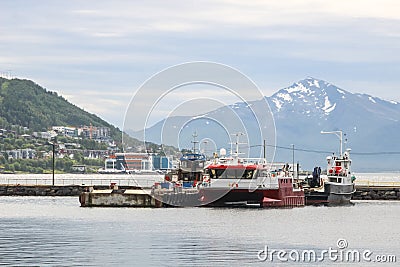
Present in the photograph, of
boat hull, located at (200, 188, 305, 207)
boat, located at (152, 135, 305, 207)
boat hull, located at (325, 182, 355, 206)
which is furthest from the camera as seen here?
boat hull, located at (325, 182, 355, 206)

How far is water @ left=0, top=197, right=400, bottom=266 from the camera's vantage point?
172 ft

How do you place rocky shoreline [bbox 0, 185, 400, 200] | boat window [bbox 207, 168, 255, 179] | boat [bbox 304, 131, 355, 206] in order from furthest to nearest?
rocky shoreline [bbox 0, 185, 400, 200], boat [bbox 304, 131, 355, 206], boat window [bbox 207, 168, 255, 179]

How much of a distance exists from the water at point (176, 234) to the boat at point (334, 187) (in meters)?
12.4

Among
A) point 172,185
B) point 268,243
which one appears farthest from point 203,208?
point 268,243

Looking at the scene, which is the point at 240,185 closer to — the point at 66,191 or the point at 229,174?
the point at 229,174

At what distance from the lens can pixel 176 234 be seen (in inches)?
2589

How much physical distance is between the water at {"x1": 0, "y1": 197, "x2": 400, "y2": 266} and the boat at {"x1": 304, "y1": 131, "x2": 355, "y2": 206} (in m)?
12.4

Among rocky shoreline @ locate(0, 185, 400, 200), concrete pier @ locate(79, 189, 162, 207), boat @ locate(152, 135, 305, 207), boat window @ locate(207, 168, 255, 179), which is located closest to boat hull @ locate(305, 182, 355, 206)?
boat @ locate(152, 135, 305, 207)

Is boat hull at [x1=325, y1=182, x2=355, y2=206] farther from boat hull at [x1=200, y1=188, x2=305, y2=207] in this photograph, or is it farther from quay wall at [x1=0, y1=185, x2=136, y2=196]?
quay wall at [x1=0, y1=185, x2=136, y2=196]

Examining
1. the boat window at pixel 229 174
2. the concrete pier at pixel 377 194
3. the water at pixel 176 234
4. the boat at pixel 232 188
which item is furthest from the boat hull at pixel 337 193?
the concrete pier at pixel 377 194

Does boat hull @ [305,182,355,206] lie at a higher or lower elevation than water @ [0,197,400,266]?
higher

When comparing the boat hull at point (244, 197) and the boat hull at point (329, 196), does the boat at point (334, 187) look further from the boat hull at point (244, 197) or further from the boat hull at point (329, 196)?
the boat hull at point (244, 197)

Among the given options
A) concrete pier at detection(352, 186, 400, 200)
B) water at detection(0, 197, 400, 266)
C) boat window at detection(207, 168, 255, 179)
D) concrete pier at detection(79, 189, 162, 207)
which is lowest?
water at detection(0, 197, 400, 266)

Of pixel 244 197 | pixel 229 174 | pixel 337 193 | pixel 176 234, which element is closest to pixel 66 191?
pixel 337 193
